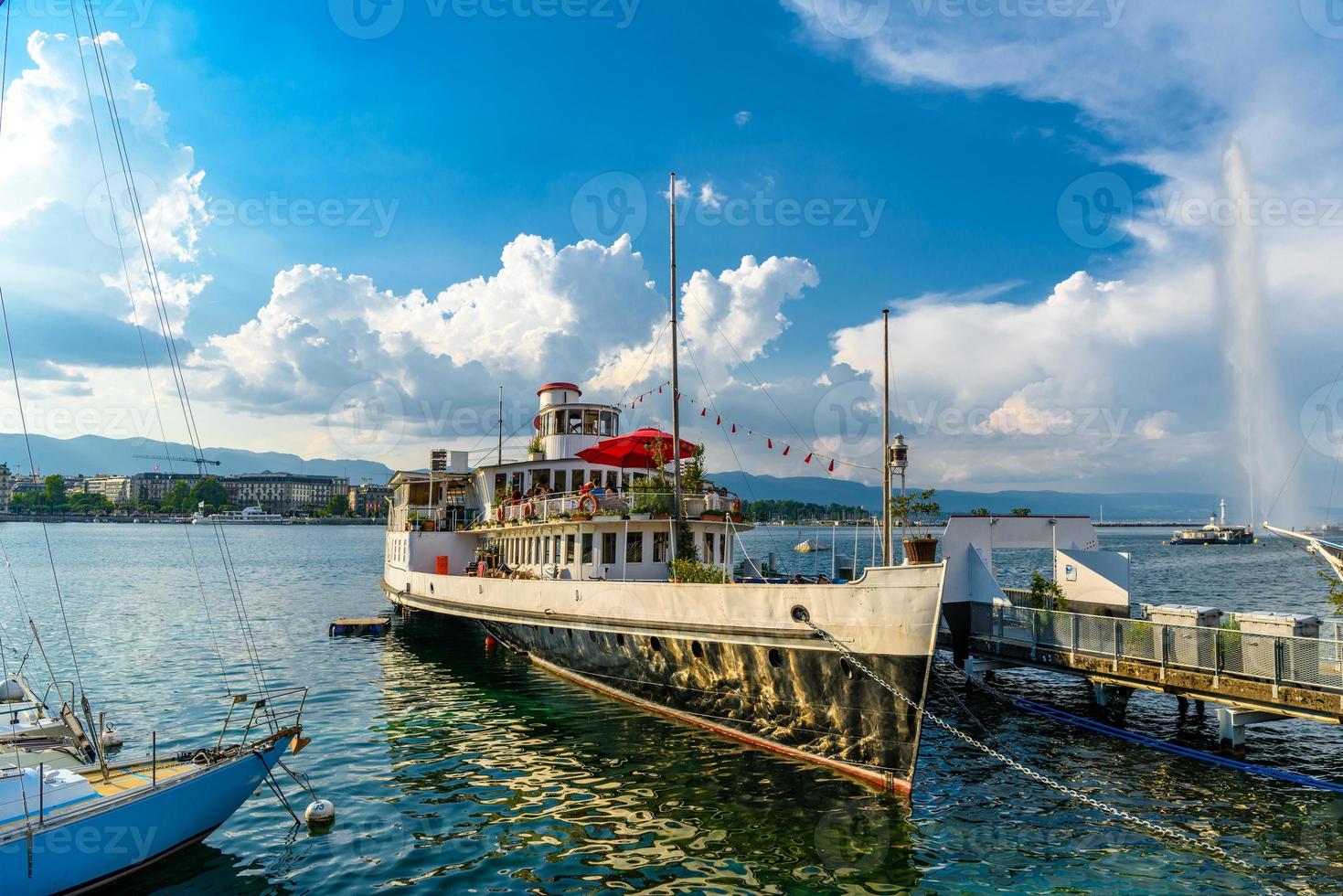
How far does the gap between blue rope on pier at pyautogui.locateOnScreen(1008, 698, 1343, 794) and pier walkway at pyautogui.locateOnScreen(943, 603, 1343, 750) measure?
0.58 m

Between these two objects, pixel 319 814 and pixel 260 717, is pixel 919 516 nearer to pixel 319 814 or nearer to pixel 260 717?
pixel 319 814

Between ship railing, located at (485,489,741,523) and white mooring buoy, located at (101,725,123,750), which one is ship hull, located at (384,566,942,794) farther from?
white mooring buoy, located at (101,725,123,750)

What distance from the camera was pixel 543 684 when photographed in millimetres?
24297

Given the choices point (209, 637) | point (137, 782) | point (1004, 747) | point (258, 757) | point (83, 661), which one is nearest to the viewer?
point (137, 782)

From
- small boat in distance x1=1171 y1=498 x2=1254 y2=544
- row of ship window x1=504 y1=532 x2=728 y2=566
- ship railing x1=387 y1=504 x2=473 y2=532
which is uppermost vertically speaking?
ship railing x1=387 y1=504 x2=473 y2=532

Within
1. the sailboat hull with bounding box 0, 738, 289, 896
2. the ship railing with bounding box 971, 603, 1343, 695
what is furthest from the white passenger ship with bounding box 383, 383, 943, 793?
the sailboat hull with bounding box 0, 738, 289, 896

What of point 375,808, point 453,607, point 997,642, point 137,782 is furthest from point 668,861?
point 453,607

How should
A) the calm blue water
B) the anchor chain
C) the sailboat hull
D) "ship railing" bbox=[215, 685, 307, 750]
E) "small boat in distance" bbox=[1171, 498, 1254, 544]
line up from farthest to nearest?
1. "small boat in distance" bbox=[1171, 498, 1254, 544]
2. "ship railing" bbox=[215, 685, 307, 750]
3. the anchor chain
4. the calm blue water
5. the sailboat hull

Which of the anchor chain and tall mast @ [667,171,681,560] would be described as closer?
the anchor chain

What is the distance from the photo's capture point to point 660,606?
19422 mm

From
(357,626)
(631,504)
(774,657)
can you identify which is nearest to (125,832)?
(774,657)

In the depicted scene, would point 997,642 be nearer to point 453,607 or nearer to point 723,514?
point 723,514

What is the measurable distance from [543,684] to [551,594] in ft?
10.8

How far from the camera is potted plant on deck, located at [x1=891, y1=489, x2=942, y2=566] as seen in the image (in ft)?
49.2
